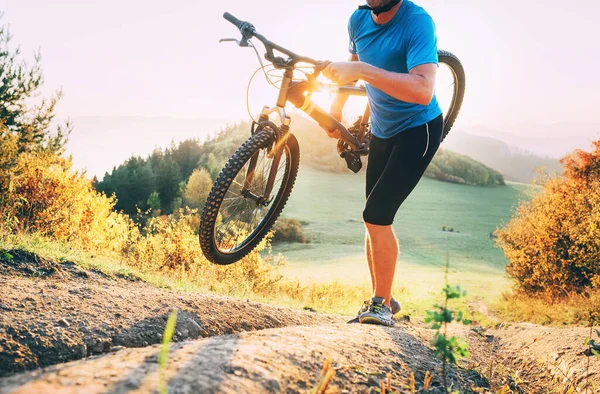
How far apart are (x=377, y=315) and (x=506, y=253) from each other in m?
21.9

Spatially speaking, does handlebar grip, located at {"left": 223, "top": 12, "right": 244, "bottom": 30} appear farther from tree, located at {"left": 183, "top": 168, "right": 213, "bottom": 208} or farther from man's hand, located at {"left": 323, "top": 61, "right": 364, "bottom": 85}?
tree, located at {"left": 183, "top": 168, "right": 213, "bottom": 208}

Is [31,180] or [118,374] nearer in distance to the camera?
→ [118,374]

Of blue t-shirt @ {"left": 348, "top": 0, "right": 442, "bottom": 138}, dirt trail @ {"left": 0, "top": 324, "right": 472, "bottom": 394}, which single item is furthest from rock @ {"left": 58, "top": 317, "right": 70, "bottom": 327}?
blue t-shirt @ {"left": 348, "top": 0, "right": 442, "bottom": 138}

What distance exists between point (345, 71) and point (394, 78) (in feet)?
1.08

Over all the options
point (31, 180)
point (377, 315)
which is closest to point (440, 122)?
point (377, 315)

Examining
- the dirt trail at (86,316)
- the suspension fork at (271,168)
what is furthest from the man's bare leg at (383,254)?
the suspension fork at (271,168)

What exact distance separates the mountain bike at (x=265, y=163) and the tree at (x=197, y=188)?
27.9 meters

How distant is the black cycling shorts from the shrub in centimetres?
1623

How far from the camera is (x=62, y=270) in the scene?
4.77 m

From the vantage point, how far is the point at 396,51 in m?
4.12

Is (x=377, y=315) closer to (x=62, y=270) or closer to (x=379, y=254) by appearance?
(x=379, y=254)

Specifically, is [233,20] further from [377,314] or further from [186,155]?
[186,155]

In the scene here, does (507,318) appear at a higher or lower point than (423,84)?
lower

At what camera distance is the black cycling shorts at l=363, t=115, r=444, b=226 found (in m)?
4.32
